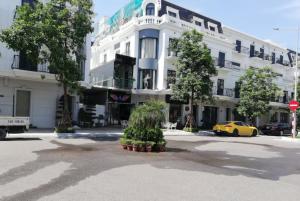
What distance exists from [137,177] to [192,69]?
67.9ft

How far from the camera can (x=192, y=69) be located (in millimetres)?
28766

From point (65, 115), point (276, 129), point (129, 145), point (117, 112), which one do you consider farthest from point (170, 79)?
point (129, 145)

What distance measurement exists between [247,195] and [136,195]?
2.63m

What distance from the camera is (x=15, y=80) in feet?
79.8

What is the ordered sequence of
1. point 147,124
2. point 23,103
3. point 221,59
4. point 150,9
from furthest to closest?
point 221,59 < point 150,9 < point 23,103 < point 147,124

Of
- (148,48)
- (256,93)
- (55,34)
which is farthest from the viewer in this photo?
(256,93)

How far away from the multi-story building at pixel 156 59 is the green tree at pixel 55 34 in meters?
8.51

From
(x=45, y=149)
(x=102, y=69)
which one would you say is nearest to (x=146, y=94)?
(x=102, y=69)

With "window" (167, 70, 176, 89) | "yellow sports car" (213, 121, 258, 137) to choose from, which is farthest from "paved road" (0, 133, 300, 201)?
"window" (167, 70, 176, 89)

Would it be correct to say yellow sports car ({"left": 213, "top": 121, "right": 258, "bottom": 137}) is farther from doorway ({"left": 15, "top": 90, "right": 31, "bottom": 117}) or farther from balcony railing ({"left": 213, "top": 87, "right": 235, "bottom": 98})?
doorway ({"left": 15, "top": 90, "right": 31, "bottom": 117})

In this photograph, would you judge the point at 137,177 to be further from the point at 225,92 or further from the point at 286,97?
the point at 286,97

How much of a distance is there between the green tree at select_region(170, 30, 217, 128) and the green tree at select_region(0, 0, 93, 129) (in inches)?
391

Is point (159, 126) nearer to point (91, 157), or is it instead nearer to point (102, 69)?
point (91, 157)

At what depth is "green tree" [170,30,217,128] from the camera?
92.4 ft
